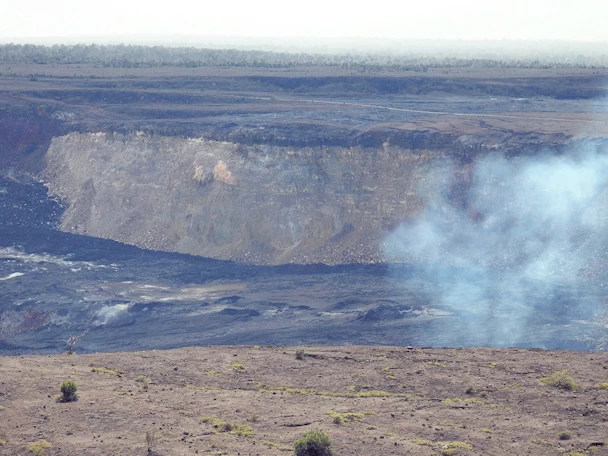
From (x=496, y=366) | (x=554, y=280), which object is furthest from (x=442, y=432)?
(x=554, y=280)

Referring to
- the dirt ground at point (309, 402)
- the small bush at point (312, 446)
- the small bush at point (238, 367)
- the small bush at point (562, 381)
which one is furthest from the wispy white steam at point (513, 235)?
the small bush at point (312, 446)

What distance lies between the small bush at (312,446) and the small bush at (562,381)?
972cm

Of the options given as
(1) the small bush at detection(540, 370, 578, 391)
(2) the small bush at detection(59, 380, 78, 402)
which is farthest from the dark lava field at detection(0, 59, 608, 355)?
(2) the small bush at detection(59, 380, 78, 402)

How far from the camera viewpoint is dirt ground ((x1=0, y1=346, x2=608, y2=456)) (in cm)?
2283

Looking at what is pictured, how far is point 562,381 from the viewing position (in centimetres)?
2844

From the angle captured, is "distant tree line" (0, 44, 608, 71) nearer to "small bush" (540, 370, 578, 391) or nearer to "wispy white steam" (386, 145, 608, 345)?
"wispy white steam" (386, 145, 608, 345)

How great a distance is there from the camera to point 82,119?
75.2 m

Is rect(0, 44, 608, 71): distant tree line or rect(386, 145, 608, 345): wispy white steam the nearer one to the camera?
rect(386, 145, 608, 345): wispy white steam

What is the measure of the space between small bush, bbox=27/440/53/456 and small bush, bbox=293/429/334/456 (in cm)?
561

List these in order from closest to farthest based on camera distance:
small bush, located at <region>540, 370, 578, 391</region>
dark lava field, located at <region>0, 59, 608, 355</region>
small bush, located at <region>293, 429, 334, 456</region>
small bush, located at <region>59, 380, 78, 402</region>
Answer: small bush, located at <region>293, 429, 334, 456</region> < small bush, located at <region>59, 380, 78, 402</region> < small bush, located at <region>540, 370, 578, 391</region> < dark lava field, located at <region>0, 59, 608, 355</region>

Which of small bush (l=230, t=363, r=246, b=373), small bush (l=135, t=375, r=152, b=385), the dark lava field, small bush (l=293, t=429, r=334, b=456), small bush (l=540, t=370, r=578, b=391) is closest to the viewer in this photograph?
small bush (l=293, t=429, r=334, b=456)

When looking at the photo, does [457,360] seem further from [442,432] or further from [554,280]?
[554,280]

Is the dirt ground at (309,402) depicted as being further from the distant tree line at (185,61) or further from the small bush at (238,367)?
the distant tree line at (185,61)

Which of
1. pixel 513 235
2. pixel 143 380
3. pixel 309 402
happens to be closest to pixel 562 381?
pixel 309 402
